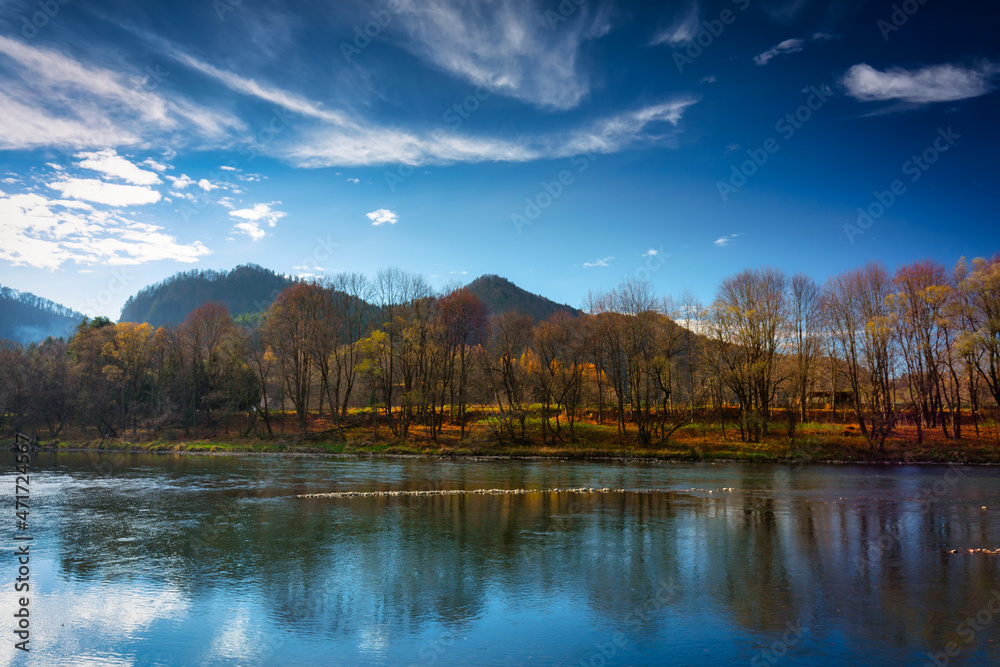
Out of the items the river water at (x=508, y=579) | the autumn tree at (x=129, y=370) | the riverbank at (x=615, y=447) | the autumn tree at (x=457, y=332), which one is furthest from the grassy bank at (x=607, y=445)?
the river water at (x=508, y=579)

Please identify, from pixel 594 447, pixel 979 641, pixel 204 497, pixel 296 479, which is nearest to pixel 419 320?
pixel 594 447

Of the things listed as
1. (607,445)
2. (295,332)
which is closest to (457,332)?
(295,332)

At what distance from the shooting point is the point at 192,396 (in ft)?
188

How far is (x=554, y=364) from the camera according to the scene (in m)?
51.5

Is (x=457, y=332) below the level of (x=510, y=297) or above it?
below

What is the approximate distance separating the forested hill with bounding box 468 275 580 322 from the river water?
439 ft

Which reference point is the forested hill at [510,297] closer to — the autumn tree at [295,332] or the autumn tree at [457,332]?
the autumn tree at [457,332]

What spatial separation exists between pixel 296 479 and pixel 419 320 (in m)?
25.0

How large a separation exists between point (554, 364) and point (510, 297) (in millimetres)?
119727

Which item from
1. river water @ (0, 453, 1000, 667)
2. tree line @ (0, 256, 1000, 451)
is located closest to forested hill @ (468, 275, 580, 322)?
tree line @ (0, 256, 1000, 451)

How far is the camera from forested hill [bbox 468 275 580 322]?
530 ft

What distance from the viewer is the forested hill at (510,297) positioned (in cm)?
16143

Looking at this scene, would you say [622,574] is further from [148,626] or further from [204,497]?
[204,497]

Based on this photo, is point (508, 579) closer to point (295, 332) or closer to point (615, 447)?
point (615, 447)
